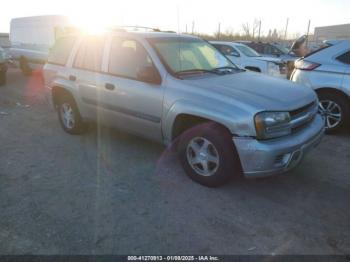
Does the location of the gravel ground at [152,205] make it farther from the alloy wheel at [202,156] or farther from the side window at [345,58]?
the side window at [345,58]

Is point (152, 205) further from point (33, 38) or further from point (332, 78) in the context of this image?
point (33, 38)

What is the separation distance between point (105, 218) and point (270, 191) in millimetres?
1874

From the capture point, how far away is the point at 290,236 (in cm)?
296

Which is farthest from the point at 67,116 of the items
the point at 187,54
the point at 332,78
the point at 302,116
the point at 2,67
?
the point at 2,67

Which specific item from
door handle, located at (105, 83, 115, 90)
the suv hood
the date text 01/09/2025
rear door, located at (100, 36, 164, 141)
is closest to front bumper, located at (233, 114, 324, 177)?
the suv hood

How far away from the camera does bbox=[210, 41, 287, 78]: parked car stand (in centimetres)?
1041

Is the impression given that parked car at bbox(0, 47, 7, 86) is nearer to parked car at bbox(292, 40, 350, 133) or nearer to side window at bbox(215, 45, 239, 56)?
side window at bbox(215, 45, 239, 56)

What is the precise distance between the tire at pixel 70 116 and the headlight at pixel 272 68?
681 cm

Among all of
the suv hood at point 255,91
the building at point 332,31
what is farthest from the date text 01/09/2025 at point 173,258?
the building at point 332,31

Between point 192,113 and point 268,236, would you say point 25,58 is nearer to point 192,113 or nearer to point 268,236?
point 192,113

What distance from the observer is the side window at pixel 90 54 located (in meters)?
4.78

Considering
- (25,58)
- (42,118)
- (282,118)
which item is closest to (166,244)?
(282,118)

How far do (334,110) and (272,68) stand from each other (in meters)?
5.03

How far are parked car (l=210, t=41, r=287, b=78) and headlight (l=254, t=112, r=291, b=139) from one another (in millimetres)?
7340
